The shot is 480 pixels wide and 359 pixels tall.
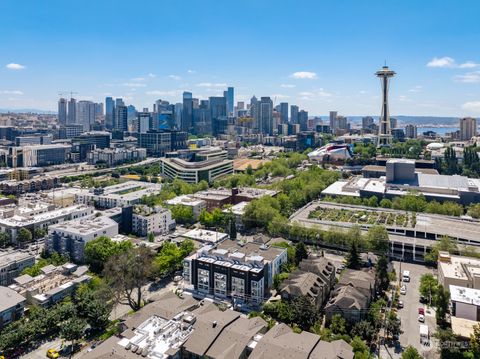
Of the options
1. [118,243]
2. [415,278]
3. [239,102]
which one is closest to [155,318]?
[118,243]

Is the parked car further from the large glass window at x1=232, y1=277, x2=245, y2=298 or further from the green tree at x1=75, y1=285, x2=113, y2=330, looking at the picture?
the large glass window at x1=232, y1=277, x2=245, y2=298

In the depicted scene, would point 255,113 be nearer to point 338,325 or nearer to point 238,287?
point 238,287

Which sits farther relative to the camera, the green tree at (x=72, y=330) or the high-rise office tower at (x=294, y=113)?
the high-rise office tower at (x=294, y=113)

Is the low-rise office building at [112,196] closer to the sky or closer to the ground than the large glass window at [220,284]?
closer to the sky

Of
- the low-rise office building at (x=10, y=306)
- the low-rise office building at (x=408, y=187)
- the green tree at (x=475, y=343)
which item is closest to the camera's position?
the green tree at (x=475, y=343)

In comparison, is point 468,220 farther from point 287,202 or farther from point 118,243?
point 118,243

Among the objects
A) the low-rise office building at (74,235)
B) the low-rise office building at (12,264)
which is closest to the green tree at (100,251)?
the low-rise office building at (74,235)

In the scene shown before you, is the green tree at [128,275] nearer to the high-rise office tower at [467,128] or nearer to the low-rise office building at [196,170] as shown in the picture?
the low-rise office building at [196,170]
